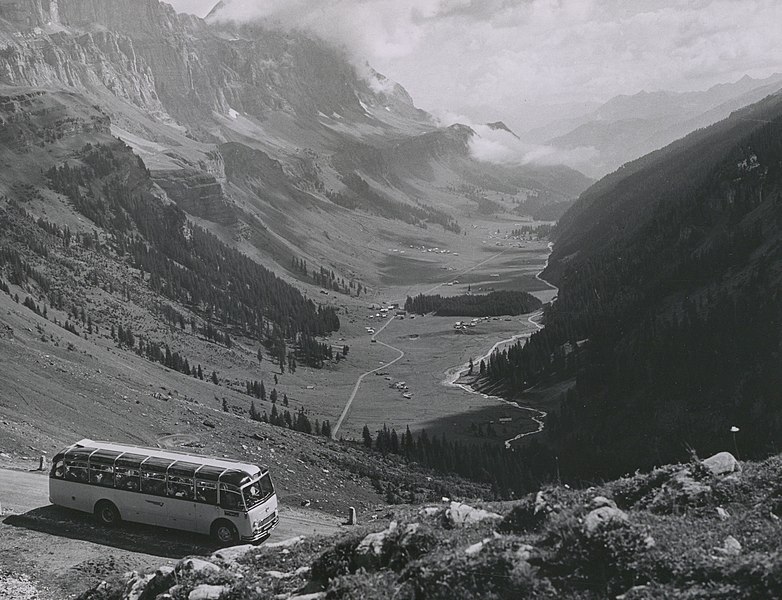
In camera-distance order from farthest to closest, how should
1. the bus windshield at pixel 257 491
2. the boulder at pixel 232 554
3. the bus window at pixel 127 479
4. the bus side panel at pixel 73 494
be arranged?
the bus side panel at pixel 73 494 → the bus window at pixel 127 479 → the bus windshield at pixel 257 491 → the boulder at pixel 232 554

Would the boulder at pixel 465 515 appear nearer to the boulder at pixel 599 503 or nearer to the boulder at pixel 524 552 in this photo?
the boulder at pixel 599 503

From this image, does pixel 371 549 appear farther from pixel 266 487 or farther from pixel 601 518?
pixel 266 487

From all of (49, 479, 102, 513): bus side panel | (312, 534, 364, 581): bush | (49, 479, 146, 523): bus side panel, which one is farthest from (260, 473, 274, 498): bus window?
(312, 534, 364, 581): bush

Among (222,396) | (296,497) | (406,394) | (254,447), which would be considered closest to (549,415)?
(406,394)

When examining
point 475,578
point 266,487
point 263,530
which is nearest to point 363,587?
point 475,578

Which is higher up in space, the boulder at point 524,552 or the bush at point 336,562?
the boulder at point 524,552

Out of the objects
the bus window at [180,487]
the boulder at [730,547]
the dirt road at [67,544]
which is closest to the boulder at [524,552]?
the boulder at [730,547]

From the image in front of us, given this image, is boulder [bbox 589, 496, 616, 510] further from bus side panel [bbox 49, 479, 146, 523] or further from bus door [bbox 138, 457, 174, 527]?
bus side panel [bbox 49, 479, 146, 523]
